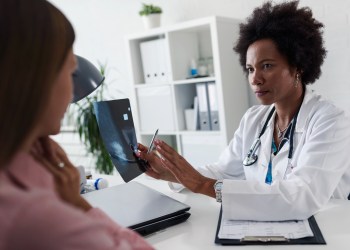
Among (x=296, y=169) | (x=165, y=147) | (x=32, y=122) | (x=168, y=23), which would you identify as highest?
(x=168, y=23)

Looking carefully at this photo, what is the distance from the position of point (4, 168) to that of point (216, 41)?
2270mm

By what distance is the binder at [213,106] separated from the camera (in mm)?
2691

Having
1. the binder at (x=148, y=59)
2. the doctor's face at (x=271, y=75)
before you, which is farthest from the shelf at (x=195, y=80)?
the doctor's face at (x=271, y=75)

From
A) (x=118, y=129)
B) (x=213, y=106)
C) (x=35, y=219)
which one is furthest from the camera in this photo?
(x=213, y=106)

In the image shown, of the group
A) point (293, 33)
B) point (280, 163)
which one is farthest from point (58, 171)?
point (293, 33)

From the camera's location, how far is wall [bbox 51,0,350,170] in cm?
248

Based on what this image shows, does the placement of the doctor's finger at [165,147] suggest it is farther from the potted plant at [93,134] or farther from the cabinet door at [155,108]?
the potted plant at [93,134]

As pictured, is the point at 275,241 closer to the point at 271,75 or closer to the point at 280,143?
the point at 280,143

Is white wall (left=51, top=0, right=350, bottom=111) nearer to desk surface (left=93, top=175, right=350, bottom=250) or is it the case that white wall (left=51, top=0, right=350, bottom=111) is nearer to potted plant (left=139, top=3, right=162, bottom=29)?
potted plant (left=139, top=3, right=162, bottom=29)

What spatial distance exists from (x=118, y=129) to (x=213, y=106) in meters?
1.55

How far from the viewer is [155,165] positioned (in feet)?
4.72

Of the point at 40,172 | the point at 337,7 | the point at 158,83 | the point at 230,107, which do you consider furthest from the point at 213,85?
the point at 40,172

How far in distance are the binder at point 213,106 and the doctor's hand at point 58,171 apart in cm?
212

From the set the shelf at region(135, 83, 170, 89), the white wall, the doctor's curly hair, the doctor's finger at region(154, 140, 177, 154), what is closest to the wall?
the white wall
